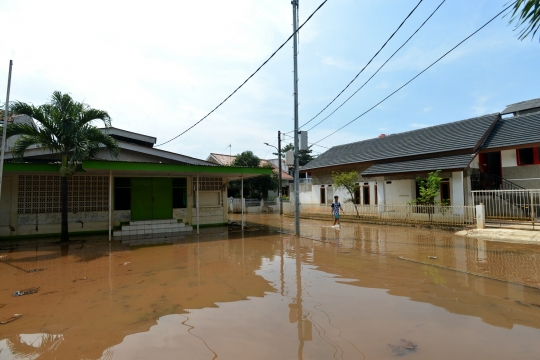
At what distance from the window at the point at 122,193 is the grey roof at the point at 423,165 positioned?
525 inches

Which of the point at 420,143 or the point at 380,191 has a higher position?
the point at 420,143

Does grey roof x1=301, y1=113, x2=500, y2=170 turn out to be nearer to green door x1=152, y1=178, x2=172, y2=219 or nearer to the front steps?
green door x1=152, y1=178, x2=172, y2=219

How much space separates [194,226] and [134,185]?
3433 millimetres

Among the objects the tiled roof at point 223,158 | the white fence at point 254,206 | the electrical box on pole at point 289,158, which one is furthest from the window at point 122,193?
the tiled roof at point 223,158

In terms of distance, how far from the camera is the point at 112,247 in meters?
10.2

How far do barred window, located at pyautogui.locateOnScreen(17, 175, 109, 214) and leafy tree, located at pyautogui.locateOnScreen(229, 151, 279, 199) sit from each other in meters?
15.9

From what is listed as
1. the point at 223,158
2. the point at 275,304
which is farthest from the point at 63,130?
the point at 223,158

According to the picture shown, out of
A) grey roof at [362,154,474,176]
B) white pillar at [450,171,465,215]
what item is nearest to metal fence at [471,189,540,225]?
white pillar at [450,171,465,215]

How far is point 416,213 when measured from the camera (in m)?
15.2

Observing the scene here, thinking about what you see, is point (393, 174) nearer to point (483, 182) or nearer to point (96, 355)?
point (483, 182)

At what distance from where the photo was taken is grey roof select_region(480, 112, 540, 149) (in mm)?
14926

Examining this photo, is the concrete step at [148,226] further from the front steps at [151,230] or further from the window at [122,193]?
the window at [122,193]

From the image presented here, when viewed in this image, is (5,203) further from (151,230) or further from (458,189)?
(458,189)

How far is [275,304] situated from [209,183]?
11610 mm
